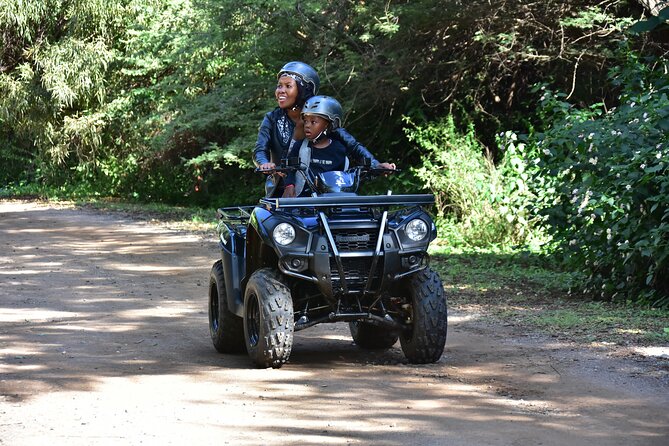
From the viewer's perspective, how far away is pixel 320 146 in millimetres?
8414

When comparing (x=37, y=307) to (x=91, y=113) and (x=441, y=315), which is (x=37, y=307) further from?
(x=91, y=113)

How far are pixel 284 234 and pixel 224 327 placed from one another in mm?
1159

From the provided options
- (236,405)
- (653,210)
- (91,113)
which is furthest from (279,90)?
(91,113)

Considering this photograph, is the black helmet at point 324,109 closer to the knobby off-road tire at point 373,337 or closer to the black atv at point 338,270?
the black atv at point 338,270

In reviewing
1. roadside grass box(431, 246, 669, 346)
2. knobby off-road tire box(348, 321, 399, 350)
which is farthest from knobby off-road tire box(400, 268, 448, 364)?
roadside grass box(431, 246, 669, 346)

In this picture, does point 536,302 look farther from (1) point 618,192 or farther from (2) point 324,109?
(2) point 324,109

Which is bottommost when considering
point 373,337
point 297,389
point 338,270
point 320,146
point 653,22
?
point 297,389

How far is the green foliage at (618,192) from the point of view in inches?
417

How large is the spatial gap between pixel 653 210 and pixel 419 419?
4934 millimetres

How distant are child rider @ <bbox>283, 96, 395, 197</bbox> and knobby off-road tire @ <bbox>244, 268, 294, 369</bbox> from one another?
0.83m

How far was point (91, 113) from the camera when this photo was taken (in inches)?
1134

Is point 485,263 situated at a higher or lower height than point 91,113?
lower

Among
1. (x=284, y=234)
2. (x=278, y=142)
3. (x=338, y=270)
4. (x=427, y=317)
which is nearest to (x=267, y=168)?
(x=284, y=234)

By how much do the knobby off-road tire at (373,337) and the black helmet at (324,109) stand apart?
1509mm
